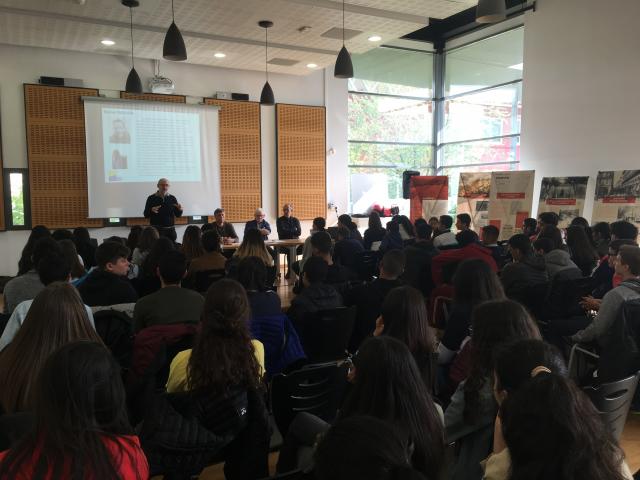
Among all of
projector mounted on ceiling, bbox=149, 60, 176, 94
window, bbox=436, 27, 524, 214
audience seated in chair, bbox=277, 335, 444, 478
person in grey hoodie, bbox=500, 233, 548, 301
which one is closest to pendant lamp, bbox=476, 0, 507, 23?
person in grey hoodie, bbox=500, 233, 548, 301

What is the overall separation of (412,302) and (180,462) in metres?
1.24

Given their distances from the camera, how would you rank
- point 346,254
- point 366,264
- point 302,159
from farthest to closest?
point 302,159
point 366,264
point 346,254

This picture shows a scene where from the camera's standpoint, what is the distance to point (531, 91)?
999 centimetres

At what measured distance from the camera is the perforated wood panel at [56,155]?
8547 mm

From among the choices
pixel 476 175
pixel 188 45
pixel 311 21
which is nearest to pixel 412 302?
pixel 311 21

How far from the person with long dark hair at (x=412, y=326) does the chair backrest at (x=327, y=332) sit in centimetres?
80

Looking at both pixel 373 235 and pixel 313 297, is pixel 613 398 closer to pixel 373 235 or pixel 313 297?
pixel 313 297

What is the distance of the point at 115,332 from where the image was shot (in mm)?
2818

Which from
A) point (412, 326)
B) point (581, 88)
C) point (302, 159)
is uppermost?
point (581, 88)

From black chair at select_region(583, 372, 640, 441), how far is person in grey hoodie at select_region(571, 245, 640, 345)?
3.70ft

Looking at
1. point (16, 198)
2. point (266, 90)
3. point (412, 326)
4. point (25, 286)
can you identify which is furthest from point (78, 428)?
point (16, 198)

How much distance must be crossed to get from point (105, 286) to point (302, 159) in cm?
777

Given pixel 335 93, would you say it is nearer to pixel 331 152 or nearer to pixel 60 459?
pixel 331 152

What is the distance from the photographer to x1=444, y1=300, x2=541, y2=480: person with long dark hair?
1960 mm
